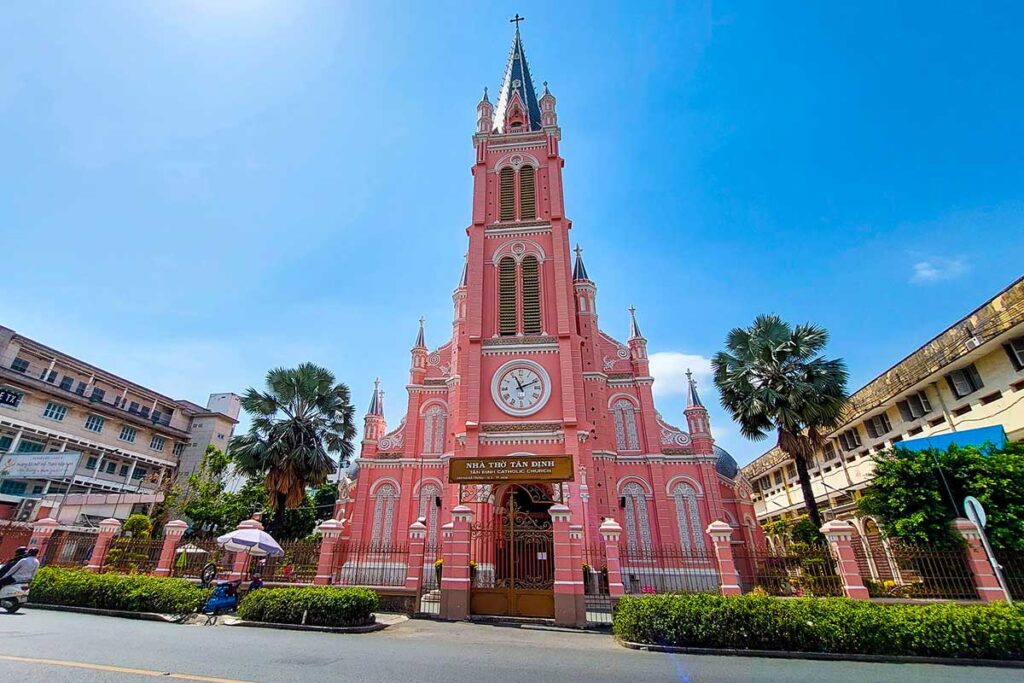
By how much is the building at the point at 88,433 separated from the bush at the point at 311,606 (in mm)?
19192

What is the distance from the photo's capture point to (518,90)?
102 feet

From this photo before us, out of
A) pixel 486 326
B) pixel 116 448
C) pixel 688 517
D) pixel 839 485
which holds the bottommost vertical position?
pixel 688 517

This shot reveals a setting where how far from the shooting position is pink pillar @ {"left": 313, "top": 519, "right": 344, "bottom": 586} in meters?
13.7

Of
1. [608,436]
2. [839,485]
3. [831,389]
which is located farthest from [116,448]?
[839,485]

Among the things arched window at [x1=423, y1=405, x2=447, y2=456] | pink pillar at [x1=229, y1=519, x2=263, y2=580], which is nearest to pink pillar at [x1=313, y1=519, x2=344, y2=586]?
pink pillar at [x1=229, y1=519, x2=263, y2=580]

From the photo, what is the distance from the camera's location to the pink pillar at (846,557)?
11.2m

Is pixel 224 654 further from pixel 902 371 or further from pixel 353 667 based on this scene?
pixel 902 371

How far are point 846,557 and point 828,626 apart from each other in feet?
13.4

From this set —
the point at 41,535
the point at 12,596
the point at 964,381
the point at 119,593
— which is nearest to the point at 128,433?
the point at 41,535

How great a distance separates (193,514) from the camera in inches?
992

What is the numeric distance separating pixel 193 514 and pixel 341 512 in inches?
304

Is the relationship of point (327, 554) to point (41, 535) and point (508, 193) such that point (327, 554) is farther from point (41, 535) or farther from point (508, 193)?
point (508, 193)

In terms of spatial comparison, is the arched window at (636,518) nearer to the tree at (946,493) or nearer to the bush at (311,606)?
the tree at (946,493)

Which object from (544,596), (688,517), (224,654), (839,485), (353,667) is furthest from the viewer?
(839,485)
